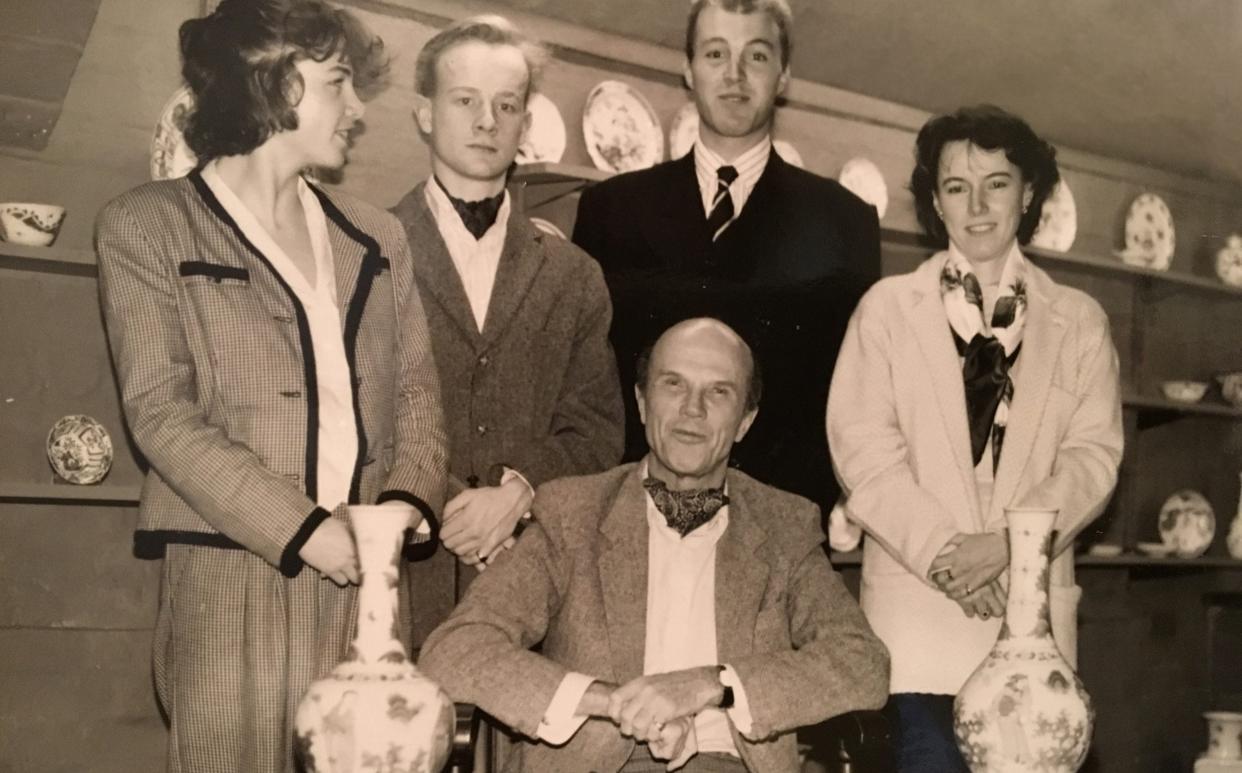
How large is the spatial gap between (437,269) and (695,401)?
59 centimetres

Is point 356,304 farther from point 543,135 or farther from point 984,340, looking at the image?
point 984,340

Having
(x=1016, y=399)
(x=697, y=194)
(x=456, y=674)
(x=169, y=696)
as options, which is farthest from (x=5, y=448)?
(x=1016, y=399)

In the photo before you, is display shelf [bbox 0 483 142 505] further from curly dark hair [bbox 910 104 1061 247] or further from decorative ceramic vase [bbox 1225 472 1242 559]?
decorative ceramic vase [bbox 1225 472 1242 559]

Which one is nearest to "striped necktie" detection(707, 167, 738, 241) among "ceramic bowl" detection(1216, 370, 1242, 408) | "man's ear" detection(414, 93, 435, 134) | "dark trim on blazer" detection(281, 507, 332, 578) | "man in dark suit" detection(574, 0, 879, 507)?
"man in dark suit" detection(574, 0, 879, 507)

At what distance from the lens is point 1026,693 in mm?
2414

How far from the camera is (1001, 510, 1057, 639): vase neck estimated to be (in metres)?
2.46

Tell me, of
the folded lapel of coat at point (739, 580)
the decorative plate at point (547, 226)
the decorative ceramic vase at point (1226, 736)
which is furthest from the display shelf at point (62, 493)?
the decorative ceramic vase at point (1226, 736)

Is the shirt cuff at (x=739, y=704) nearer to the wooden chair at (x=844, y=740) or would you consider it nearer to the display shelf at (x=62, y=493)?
the wooden chair at (x=844, y=740)

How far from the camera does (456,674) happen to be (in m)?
2.46

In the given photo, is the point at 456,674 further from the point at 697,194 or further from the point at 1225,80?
the point at 1225,80

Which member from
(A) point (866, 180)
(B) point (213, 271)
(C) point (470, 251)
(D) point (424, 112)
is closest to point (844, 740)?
(C) point (470, 251)

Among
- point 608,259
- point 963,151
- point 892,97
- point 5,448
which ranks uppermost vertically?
point 892,97

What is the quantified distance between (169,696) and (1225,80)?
3059 millimetres

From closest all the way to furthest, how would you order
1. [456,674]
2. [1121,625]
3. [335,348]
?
[456,674] → [335,348] → [1121,625]
